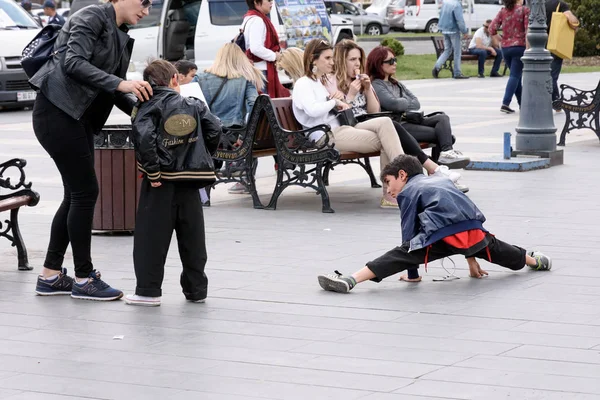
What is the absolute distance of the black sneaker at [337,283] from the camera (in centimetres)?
673

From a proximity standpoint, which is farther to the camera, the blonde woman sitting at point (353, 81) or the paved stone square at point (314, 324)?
the blonde woman sitting at point (353, 81)

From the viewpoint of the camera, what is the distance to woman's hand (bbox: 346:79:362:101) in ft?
33.5

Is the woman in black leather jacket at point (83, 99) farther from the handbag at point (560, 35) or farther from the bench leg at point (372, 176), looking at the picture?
the handbag at point (560, 35)

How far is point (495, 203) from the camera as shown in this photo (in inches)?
391

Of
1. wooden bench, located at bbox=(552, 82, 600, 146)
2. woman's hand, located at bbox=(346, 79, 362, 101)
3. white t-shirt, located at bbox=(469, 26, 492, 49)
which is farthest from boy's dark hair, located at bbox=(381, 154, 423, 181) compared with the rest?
white t-shirt, located at bbox=(469, 26, 492, 49)

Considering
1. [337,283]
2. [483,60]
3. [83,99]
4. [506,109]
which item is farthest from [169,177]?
[483,60]

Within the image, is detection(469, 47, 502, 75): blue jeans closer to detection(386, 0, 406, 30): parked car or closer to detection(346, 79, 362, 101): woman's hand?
detection(346, 79, 362, 101): woman's hand

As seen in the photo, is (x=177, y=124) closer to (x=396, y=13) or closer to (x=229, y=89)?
(x=229, y=89)

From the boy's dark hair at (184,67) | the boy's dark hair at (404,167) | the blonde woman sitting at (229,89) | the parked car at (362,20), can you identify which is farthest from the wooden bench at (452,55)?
the boy's dark hair at (404,167)

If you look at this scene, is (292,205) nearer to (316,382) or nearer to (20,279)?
(20,279)

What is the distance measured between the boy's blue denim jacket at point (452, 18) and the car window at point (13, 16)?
30.3 ft

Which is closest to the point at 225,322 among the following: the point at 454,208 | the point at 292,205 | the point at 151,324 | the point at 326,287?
the point at 151,324

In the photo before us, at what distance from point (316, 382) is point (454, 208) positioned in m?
2.17

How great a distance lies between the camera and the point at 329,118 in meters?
10.1
